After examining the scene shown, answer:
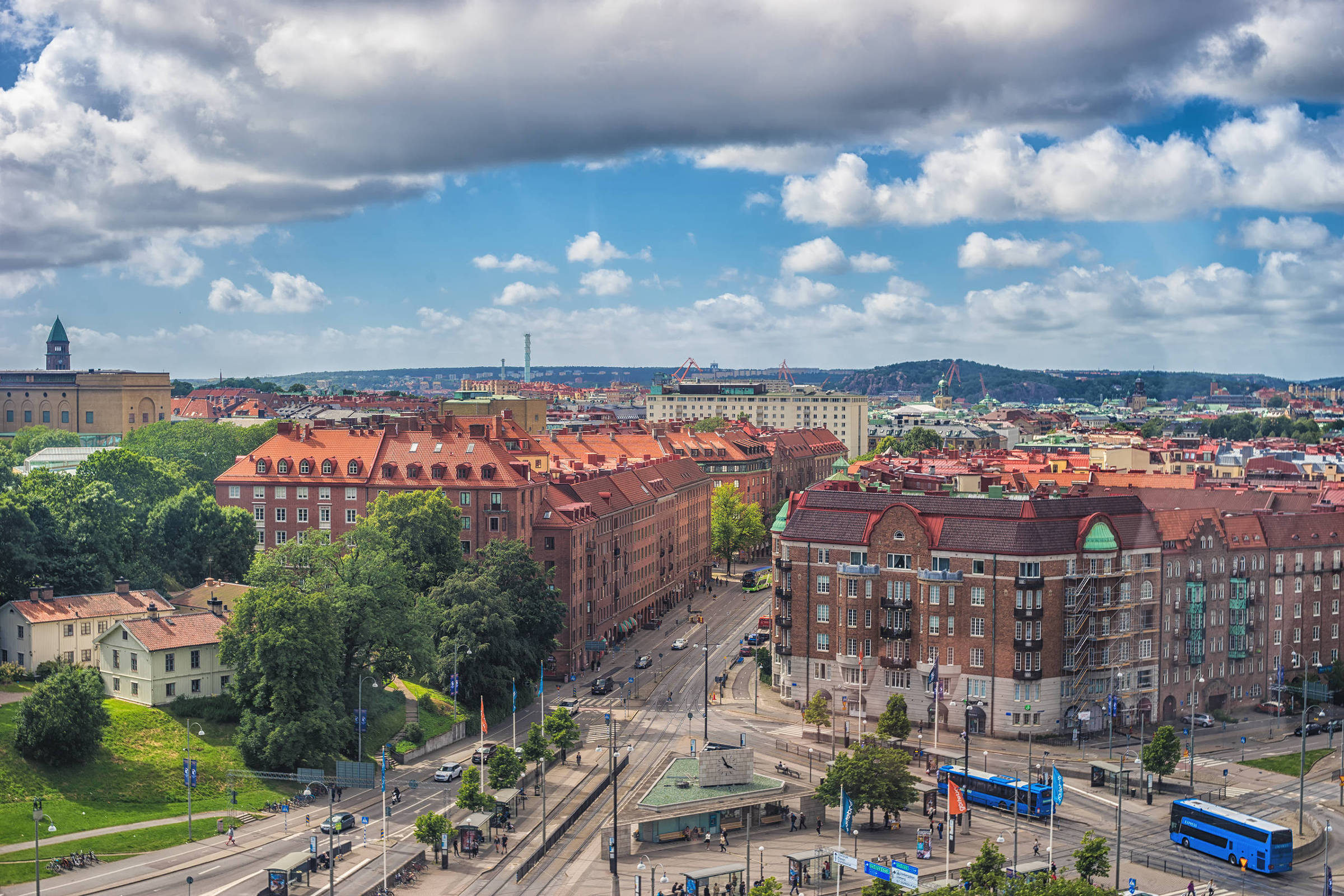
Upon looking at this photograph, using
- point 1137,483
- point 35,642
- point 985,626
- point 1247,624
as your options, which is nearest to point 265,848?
point 35,642

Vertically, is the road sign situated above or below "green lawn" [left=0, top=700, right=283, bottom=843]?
below

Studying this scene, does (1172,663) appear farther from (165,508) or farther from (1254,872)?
(165,508)

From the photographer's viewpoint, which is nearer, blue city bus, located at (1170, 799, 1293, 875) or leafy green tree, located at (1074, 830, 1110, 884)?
leafy green tree, located at (1074, 830, 1110, 884)

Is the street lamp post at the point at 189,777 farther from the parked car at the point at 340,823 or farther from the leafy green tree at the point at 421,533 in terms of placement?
the leafy green tree at the point at 421,533

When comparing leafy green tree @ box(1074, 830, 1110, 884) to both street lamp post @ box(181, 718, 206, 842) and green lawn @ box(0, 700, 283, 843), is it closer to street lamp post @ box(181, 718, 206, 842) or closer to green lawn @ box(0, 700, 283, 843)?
green lawn @ box(0, 700, 283, 843)

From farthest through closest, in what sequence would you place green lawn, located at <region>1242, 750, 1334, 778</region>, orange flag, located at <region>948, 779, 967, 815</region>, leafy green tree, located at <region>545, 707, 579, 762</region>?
green lawn, located at <region>1242, 750, 1334, 778</region>
leafy green tree, located at <region>545, 707, 579, 762</region>
orange flag, located at <region>948, 779, 967, 815</region>

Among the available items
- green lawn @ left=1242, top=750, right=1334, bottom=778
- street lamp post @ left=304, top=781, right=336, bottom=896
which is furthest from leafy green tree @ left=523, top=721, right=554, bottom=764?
green lawn @ left=1242, top=750, right=1334, bottom=778

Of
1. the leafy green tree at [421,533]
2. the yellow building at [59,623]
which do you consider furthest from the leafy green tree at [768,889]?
the leafy green tree at [421,533]
